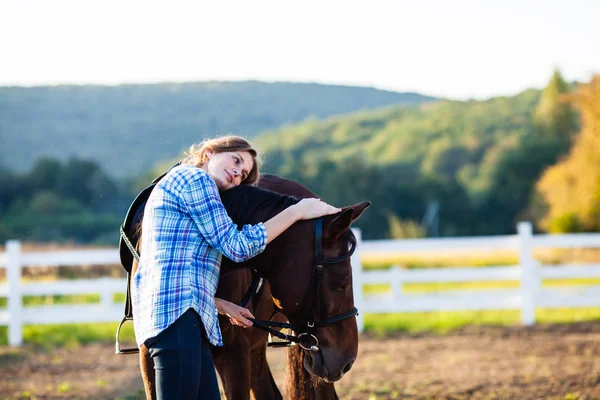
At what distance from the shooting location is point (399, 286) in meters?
11.0

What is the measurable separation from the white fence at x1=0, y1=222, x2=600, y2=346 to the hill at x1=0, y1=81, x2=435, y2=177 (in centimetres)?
6906

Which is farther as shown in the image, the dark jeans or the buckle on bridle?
the buckle on bridle

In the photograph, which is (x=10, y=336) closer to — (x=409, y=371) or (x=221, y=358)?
(x=409, y=371)

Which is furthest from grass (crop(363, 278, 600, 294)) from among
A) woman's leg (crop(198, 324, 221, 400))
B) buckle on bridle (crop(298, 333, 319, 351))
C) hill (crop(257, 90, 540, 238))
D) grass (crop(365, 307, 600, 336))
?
hill (crop(257, 90, 540, 238))

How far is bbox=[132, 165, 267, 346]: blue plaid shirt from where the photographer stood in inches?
110

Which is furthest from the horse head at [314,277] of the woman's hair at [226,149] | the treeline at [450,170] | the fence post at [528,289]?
the treeline at [450,170]

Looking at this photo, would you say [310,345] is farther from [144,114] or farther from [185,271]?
Result: [144,114]

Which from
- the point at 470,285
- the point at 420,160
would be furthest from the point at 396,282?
the point at 420,160

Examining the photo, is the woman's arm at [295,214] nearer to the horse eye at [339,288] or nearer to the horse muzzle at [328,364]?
the horse eye at [339,288]

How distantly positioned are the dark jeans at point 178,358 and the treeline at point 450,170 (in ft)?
88.6

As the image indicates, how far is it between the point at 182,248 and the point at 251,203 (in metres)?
0.49

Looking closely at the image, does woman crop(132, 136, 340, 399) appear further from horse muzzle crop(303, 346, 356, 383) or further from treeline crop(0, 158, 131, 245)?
treeline crop(0, 158, 131, 245)

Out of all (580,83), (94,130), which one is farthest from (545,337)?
(94,130)

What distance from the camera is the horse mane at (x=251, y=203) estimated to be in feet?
10.5
